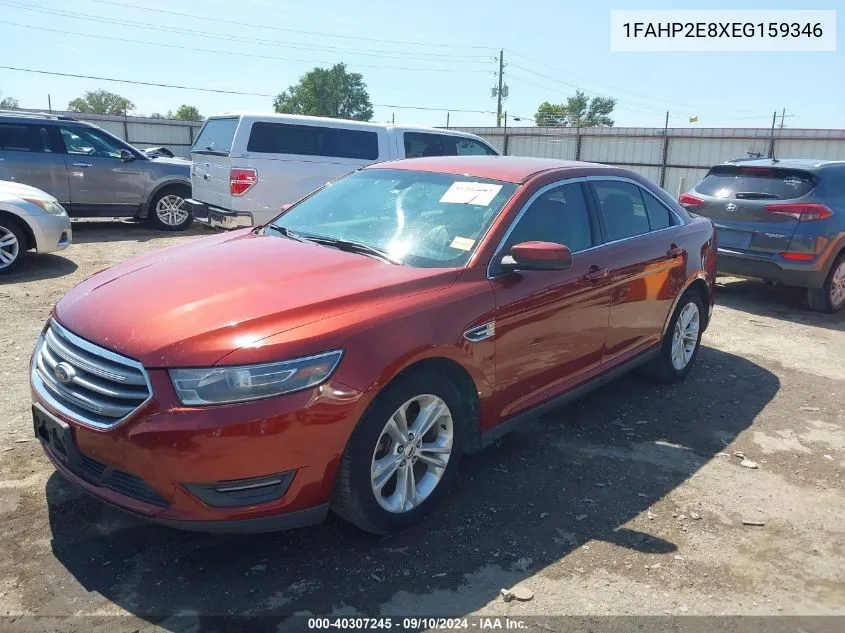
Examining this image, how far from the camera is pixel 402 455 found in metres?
3.02

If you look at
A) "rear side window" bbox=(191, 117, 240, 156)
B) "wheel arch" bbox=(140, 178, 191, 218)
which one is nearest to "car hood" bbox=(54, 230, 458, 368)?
"rear side window" bbox=(191, 117, 240, 156)

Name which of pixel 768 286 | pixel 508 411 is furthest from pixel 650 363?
pixel 768 286

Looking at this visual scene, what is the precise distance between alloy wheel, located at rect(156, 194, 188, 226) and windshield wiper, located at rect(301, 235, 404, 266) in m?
8.87

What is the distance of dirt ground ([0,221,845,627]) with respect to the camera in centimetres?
267

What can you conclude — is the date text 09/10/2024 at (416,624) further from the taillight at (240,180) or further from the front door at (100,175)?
the front door at (100,175)

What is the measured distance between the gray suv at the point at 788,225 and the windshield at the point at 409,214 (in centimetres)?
452

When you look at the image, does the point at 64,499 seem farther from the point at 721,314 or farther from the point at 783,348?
the point at 721,314

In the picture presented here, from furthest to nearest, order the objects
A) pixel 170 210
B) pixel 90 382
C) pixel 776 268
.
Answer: pixel 170 210 < pixel 776 268 < pixel 90 382

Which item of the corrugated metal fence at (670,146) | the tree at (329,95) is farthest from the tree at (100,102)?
the corrugated metal fence at (670,146)

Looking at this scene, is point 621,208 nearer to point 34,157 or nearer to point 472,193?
point 472,193

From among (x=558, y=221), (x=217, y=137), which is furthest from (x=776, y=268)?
(x=217, y=137)

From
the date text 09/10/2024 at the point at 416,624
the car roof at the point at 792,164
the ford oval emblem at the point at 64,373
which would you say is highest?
the car roof at the point at 792,164

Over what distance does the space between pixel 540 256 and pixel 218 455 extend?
179 cm

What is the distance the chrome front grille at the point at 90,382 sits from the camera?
8.34 feet
